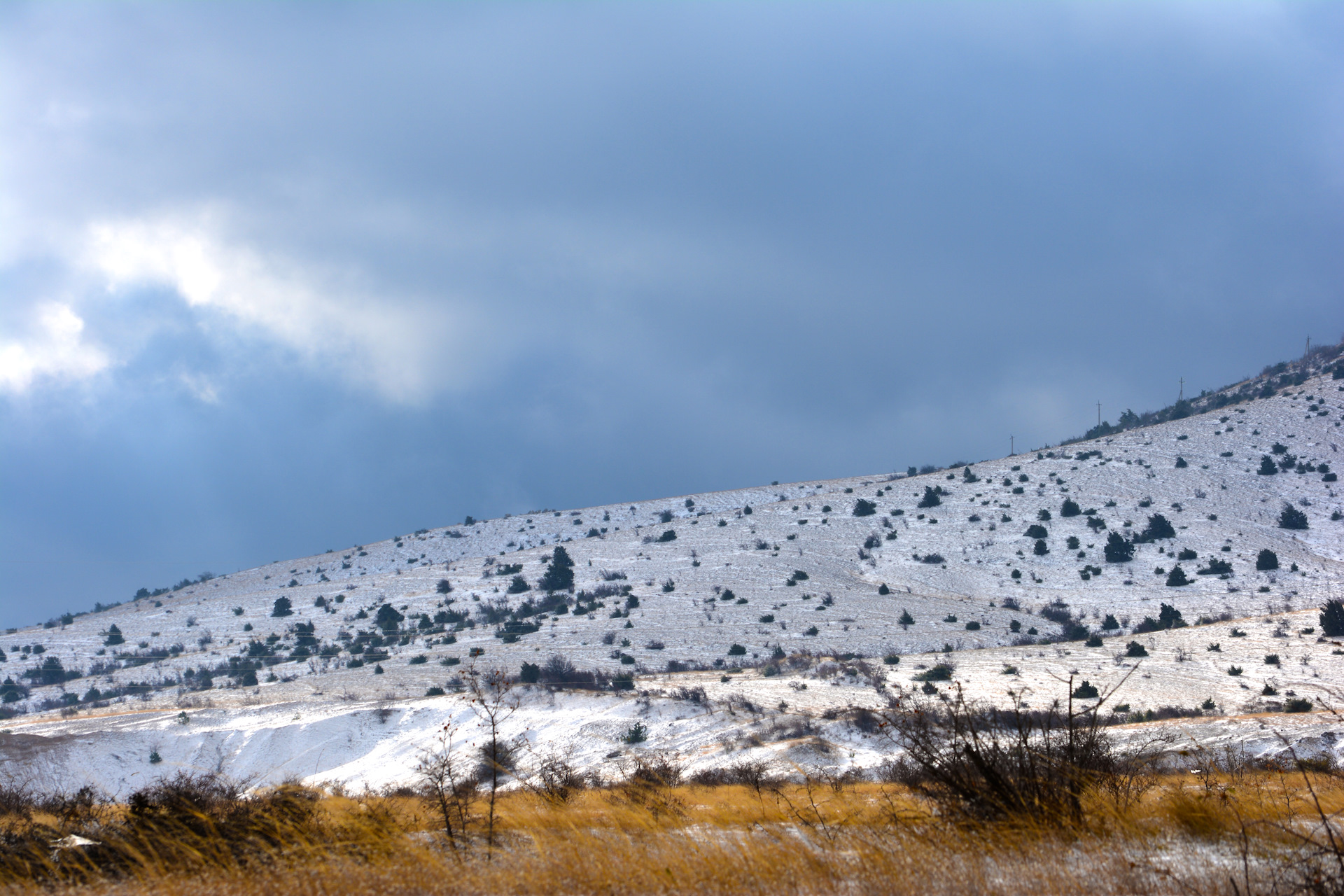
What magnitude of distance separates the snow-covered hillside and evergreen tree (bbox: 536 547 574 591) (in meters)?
1.62

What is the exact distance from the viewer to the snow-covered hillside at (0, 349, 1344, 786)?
32688 mm

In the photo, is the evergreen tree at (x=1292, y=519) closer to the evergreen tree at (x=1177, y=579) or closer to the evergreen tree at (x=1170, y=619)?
the evergreen tree at (x=1177, y=579)

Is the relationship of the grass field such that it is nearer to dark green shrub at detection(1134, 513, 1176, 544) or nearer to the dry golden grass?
the dry golden grass

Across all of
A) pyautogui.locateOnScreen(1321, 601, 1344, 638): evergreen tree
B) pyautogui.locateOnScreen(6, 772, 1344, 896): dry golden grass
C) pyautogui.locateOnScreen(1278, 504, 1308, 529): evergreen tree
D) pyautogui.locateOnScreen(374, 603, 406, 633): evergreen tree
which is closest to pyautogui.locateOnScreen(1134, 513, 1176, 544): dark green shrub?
pyautogui.locateOnScreen(1278, 504, 1308, 529): evergreen tree

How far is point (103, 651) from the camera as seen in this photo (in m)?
59.8

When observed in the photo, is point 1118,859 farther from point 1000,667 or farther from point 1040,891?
point 1000,667

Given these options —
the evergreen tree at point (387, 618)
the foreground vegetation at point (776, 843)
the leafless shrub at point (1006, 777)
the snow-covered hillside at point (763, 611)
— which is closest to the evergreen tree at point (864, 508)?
the snow-covered hillside at point (763, 611)

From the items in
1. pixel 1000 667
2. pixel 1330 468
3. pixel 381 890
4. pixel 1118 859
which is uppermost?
pixel 1330 468

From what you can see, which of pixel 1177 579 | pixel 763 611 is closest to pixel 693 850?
pixel 763 611

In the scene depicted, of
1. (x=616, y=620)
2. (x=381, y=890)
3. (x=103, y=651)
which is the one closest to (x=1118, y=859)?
(x=381, y=890)

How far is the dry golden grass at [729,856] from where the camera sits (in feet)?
20.9

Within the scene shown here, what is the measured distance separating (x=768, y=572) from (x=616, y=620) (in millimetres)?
13210

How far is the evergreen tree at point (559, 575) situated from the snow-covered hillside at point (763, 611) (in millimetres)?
1621

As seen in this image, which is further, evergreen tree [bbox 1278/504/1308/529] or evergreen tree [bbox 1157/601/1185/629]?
evergreen tree [bbox 1278/504/1308/529]
